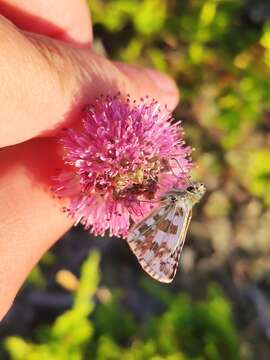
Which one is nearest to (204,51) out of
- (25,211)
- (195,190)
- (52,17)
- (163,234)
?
(52,17)

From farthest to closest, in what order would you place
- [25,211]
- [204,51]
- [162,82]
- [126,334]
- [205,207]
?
[205,207], [204,51], [126,334], [162,82], [25,211]

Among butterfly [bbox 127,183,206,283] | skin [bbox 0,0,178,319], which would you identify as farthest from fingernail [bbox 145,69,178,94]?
butterfly [bbox 127,183,206,283]

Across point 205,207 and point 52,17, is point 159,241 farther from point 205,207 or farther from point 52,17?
point 205,207

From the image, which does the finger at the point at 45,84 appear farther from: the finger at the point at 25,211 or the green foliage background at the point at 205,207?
the green foliage background at the point at 205,207

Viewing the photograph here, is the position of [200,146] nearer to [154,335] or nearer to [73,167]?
[154,335]

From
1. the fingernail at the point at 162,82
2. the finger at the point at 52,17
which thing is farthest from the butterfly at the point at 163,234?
the finger at the point at 52,17

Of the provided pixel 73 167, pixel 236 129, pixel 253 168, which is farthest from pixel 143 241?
pixel 253 168

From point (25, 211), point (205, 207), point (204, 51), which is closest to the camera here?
point (25, 211)
